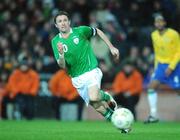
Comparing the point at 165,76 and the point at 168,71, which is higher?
the point at 168,71

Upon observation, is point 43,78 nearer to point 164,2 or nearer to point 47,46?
point 47,46

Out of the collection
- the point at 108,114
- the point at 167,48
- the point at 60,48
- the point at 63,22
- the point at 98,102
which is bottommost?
the point at 108,114

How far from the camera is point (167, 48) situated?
1688 centimetres

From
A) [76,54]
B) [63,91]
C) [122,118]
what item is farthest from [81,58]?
[63,91]

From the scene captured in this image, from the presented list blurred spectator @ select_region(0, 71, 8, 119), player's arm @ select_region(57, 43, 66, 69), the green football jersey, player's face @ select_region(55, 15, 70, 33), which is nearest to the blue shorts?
the green football jersey

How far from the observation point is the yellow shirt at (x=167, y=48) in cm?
1686

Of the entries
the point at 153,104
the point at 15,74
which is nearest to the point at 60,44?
the point at 153,104

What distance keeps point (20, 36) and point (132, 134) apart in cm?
1164

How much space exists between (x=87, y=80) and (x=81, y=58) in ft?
1.44

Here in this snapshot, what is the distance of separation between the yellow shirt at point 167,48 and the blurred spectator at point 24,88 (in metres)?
4.58

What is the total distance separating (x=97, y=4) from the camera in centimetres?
2408

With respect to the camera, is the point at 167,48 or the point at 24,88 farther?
the point at 24,88

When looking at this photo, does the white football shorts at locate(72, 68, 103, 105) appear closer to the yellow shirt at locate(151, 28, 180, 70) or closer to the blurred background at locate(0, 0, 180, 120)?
the yellow shirt at locate(151, 28, 180, 70)

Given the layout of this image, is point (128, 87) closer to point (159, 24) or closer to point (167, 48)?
point (167, 48)
